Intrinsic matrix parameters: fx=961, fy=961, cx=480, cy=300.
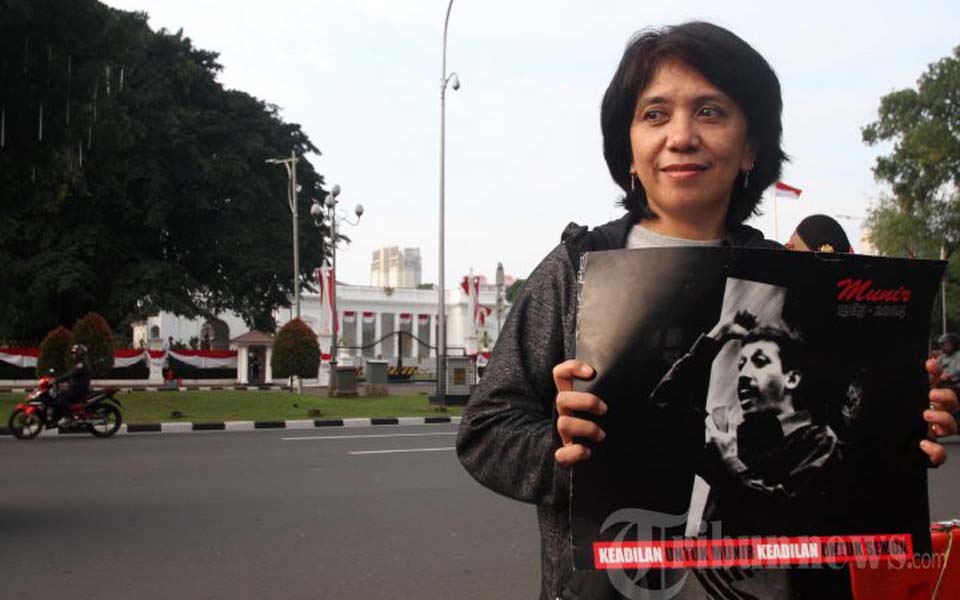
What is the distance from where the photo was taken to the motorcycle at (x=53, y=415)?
12.1m

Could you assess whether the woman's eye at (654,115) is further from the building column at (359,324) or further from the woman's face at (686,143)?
the building column at (359,324)

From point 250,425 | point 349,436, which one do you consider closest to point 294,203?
point 250,425

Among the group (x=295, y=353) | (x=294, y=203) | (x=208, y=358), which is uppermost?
(x=294, y=203)

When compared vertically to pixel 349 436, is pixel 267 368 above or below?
above

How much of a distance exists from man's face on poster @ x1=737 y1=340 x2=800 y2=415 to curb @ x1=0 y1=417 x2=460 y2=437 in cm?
1307

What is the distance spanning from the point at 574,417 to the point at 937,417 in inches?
18.2

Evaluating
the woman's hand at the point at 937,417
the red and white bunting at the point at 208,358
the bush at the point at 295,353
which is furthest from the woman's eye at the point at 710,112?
the red and white bunting at the point at 208,358

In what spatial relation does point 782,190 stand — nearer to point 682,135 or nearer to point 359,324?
point 682,135

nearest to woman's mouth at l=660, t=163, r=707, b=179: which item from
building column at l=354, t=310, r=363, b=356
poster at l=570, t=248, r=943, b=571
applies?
poster at l=570, t=248, r=943, b=571

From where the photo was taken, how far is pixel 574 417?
3.60ft

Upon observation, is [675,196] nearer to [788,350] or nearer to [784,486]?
[788,350]

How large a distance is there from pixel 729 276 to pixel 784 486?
0.83 feet

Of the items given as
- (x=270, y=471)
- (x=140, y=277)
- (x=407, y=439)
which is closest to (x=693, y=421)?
(x=270, y=471)

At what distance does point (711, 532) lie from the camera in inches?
43.4
